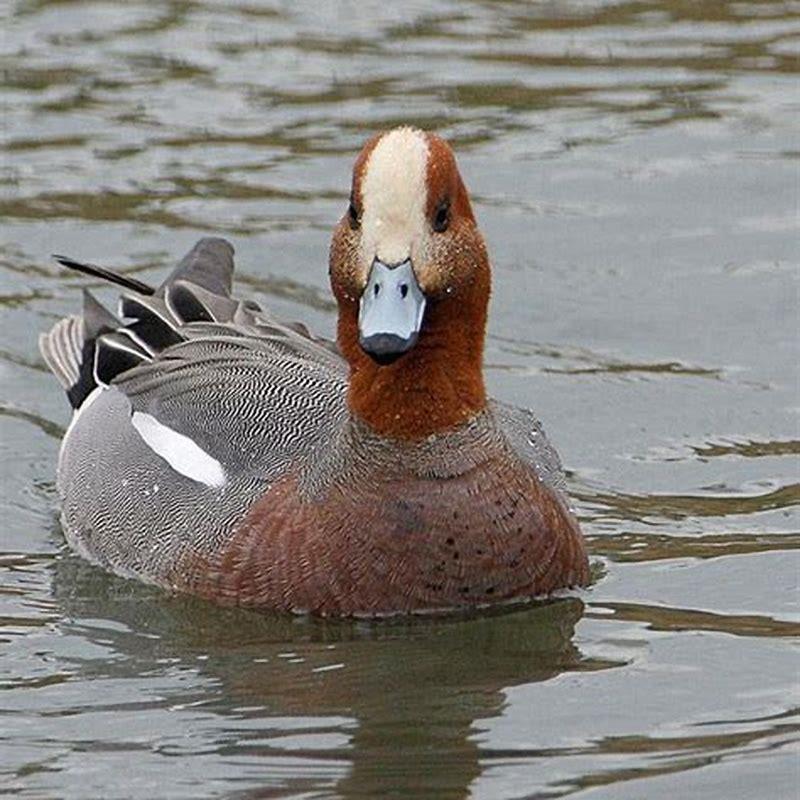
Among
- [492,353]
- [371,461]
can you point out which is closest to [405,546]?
[371,461]

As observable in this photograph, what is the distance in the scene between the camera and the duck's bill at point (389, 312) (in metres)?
7.39

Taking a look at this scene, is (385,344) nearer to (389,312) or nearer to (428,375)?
(389,312)

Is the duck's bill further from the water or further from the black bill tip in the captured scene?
the water

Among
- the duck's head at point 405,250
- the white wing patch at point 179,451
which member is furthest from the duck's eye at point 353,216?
the white wing patch at point 179,451

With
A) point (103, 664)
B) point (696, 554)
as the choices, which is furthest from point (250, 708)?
point (696, 554)

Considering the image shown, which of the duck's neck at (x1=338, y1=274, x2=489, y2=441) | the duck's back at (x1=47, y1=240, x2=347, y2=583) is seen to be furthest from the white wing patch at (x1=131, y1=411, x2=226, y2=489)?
the duck's neck at (x1=338, y1=274, x2=489, y2=441)

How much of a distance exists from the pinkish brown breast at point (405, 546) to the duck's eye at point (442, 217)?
2.48ft

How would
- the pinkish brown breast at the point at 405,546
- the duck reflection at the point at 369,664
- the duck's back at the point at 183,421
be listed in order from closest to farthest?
the duck reflection at the point at 369,664 → the pinkish brown breast at the point at 405,546 → the duck's back at the point at 183,421

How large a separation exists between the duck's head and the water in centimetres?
98

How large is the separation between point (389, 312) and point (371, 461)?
73 cm

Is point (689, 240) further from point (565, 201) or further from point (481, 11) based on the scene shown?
point (481, 11)

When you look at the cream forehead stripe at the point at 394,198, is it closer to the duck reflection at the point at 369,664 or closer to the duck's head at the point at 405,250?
the duck's head at the point at 405,250

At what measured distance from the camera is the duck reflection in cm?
700

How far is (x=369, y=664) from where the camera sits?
25.4 feet
